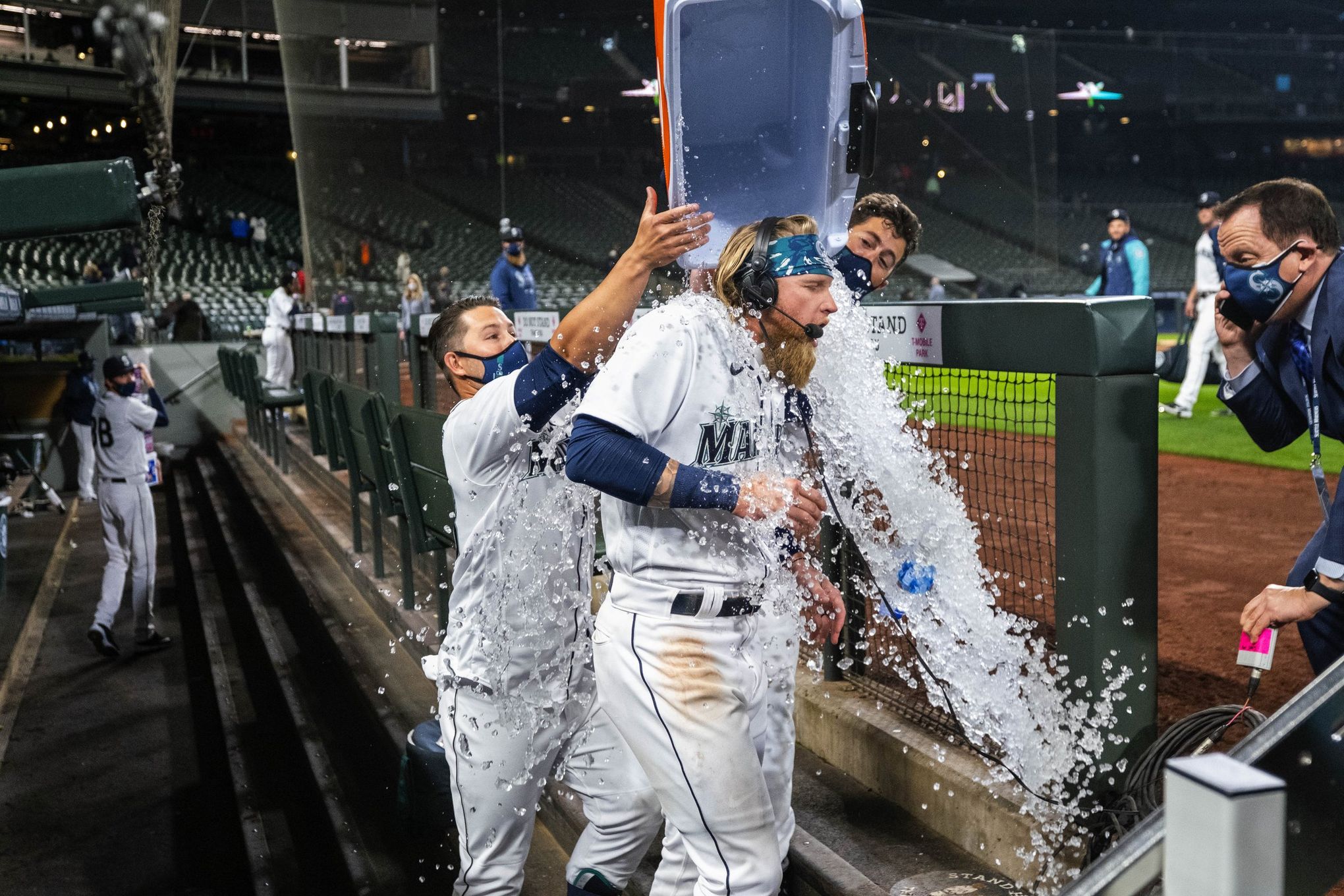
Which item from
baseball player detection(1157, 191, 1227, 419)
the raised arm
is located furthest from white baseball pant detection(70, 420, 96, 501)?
the raised arm

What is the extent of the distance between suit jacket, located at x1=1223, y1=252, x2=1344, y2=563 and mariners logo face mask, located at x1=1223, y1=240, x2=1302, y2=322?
66 millimetres

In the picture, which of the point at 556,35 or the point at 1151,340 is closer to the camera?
the point at 1151,340

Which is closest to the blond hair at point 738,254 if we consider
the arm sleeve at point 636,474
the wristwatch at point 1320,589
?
the arm sleeve at point 636,474

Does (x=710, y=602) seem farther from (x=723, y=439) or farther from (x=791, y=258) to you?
(x=791, y=258)

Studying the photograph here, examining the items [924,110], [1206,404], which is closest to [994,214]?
[924,110]

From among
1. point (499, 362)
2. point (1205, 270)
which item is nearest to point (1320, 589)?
point (499, 362)

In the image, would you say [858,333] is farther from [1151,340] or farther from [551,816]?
[551,816]

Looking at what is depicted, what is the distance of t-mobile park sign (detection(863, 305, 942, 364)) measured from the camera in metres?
2.62

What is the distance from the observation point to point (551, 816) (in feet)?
11.3

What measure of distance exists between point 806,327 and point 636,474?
45 cm

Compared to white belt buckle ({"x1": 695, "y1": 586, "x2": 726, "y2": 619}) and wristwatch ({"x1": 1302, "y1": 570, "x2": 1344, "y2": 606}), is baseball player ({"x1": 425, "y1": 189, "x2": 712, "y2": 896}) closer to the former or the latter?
white belt buckle ({"x1": 695, "y1": 586, "x2": 726, "y2": 619})

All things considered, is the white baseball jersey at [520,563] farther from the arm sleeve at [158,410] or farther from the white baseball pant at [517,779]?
the arm sleeve at [158,410]

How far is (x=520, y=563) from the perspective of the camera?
2590 millimetres

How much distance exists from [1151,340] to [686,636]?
1.07 m
